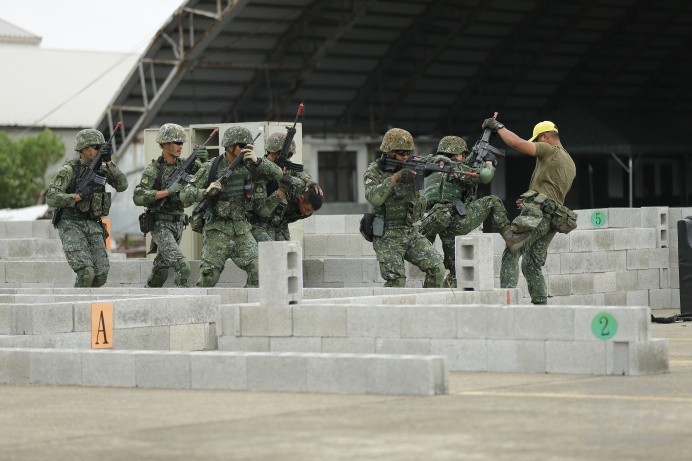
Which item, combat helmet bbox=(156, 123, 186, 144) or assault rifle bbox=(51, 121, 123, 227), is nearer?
combat helmet bbox=(156, 123, 186, 144)

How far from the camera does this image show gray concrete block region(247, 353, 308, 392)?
11547 millimetres

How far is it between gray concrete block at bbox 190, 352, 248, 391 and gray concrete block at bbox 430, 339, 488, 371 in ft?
6.01

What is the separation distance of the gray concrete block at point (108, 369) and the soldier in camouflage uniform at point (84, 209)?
648 centimetres

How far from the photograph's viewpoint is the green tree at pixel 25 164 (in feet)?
190

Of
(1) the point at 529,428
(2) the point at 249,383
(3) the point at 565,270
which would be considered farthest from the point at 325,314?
(3) the point at 565,270

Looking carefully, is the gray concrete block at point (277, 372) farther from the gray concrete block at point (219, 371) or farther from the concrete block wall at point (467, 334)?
the concrete block wall at point (467, 334)

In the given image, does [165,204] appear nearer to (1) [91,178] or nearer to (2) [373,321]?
(1) [91,178]

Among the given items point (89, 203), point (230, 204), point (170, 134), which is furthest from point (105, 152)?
point (230, 204)

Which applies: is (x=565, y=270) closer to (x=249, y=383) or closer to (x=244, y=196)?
(x=244, y=196)

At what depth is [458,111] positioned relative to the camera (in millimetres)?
49812

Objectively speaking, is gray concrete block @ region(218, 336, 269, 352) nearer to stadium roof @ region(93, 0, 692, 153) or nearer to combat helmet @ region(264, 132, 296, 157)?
combat helmet @ region(264, 132, 296, 157)

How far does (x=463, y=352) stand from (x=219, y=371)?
2.09 m

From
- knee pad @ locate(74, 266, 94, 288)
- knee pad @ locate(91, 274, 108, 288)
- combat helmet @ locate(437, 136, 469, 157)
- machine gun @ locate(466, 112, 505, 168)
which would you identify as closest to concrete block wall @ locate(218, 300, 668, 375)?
machine gun @ locate(466, 112, 505, 168)

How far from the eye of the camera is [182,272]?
61.7 ft
